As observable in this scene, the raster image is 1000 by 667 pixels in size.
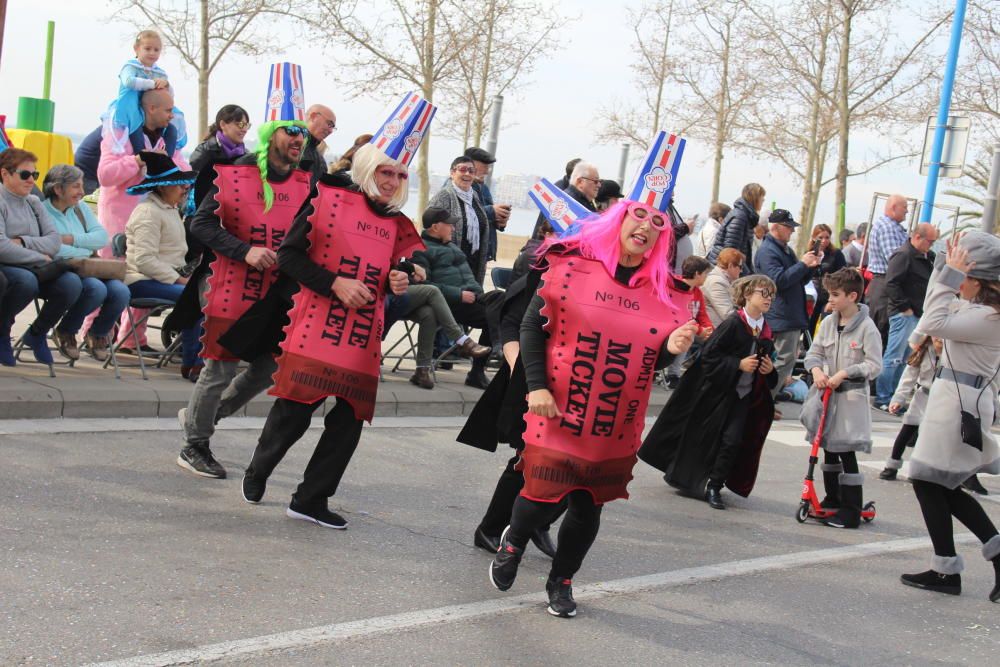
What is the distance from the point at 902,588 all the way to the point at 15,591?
4290mm

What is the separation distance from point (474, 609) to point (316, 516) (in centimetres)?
126

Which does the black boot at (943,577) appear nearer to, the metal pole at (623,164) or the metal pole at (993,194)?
the metal pole at (993,194)

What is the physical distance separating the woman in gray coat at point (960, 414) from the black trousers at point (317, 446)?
2.91m

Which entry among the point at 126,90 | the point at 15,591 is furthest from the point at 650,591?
the point at 126,90

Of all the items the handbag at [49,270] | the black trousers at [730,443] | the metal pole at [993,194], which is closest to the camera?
the black trousers at [730,443]

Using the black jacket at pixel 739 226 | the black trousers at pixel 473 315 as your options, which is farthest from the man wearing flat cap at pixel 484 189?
the black jacket at pixel 739 226

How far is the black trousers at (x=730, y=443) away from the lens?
316 inches

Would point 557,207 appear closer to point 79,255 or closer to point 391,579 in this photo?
point 391,579

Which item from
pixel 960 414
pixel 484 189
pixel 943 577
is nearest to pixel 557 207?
pixel 960 414

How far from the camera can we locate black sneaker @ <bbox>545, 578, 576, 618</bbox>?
5184mm

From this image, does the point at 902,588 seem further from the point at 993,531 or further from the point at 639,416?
the point at 639,416

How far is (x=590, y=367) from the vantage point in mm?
5004

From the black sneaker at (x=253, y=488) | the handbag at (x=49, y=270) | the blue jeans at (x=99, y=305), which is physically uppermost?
the handbag at (x=49, y=270)

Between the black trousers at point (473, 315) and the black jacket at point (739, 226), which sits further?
the black jacket at point (739, 226)
